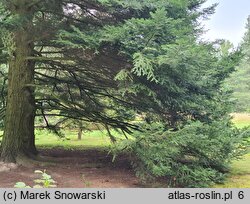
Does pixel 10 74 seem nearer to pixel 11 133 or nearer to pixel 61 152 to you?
pixel 11 133

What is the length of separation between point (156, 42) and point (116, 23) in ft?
4.12

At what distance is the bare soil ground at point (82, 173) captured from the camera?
6.59 m

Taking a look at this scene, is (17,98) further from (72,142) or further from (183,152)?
(72,142)

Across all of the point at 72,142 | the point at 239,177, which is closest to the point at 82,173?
the point at 239,177

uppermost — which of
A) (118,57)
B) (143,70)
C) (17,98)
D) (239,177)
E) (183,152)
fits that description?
(118,57)

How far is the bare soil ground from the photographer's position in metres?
6.59

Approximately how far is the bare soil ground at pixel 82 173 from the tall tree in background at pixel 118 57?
74 centimetres

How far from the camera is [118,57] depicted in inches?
277

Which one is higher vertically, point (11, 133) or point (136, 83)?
point (136, 83)

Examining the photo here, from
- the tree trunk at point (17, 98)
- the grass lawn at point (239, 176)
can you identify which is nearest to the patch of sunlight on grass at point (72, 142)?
the tree trunk at point (17, 98)

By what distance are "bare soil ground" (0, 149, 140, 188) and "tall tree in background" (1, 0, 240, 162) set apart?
74 centimetres

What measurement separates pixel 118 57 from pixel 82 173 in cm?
256

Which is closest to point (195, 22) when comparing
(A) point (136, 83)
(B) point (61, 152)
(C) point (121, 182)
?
(A) point (136, 83)

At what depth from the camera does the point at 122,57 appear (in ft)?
22.9
